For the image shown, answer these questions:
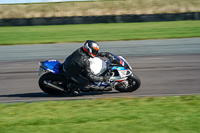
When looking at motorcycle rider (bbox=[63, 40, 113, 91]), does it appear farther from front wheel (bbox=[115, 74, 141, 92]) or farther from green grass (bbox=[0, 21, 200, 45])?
green grass (bbox=[0, 21, 200, 45])

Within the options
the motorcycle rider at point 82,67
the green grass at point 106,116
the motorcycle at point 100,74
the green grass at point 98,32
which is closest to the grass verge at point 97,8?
the green grass at point 98,32

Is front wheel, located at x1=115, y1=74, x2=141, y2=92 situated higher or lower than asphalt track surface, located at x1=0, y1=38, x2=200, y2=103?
higher

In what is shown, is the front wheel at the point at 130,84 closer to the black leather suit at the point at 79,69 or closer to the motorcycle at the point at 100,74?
the motorcycle at the point at 100,74

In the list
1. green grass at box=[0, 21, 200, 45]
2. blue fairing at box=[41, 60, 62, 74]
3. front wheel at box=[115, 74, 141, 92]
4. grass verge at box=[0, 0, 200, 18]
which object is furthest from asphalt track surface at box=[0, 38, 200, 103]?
grass verge at box=[0, 0, 200, 18]

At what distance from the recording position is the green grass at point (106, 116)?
588 centimetres

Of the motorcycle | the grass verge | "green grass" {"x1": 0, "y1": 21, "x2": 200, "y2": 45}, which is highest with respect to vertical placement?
the grass verge

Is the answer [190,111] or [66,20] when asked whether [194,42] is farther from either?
[66,20]

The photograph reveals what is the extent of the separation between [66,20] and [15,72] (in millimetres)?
13824

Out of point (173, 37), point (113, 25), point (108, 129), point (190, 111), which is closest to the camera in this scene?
point (108, 129)

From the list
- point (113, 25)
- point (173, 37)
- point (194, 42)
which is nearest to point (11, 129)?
point (194, 42)

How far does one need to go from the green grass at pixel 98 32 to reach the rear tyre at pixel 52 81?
955 cm

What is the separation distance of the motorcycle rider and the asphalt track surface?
1.48 feet

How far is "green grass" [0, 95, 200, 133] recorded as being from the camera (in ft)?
19.3

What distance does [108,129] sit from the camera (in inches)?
229
